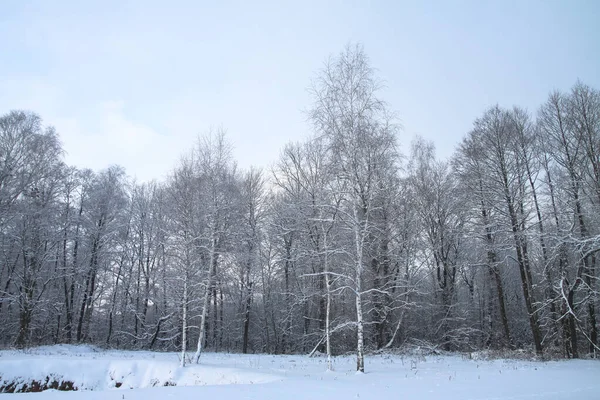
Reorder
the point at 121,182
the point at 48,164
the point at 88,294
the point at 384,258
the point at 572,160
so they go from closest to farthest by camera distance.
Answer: the point at 572,160, the point at 384,258, the point at 48,164, the point at 88,294, the point at 121,182

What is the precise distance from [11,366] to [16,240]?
12401 millimetres

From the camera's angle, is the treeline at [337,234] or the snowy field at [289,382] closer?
the snowy field at [289,382]

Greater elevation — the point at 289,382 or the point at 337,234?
the point at 337,234

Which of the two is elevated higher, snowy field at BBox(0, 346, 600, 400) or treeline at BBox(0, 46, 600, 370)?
treeline at BBox(0, 46, 600, 370)

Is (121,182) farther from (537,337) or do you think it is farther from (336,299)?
(537,337)

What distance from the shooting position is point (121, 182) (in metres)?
32.9

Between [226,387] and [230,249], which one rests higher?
[230,249]

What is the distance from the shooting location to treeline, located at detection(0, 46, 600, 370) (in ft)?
49.7

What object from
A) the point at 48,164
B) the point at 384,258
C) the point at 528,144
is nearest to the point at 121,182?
the point at 48,164

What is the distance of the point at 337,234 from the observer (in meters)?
17.3

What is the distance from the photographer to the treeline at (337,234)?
49.7 feet

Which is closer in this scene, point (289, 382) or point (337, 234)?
point (289, 382)

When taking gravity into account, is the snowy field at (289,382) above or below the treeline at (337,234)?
below

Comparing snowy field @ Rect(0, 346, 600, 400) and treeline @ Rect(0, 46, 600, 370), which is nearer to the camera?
snowy field @ Rect(0, 346, 600, 400)
